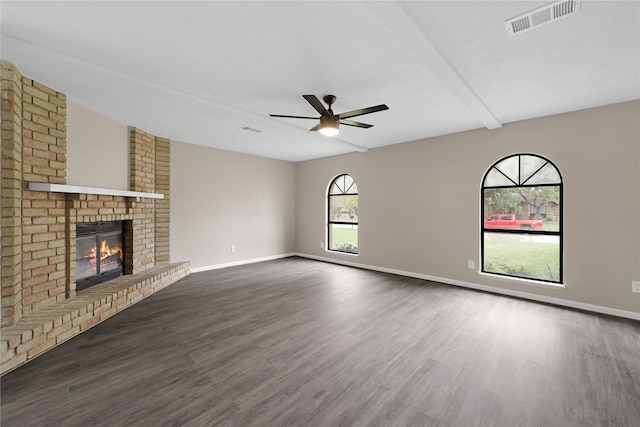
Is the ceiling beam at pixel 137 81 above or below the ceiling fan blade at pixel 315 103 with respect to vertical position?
above

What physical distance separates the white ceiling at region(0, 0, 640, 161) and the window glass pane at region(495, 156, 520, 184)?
2.23 feet

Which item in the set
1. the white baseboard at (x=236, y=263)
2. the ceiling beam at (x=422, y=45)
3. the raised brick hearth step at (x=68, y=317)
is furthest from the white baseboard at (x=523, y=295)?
the raised brick hearth step at (x=68, y=317)

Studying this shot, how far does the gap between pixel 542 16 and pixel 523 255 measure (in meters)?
3.39

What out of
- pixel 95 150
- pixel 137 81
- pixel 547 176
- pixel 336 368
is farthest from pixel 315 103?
pixel 547 176

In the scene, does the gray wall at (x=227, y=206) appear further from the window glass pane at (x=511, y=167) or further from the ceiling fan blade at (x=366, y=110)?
the window glass pane at (x=511, y=167)

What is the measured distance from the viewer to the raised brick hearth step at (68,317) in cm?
224

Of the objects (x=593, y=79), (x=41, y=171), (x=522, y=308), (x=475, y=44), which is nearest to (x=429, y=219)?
(x=522, y=308)

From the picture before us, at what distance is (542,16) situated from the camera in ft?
6.11

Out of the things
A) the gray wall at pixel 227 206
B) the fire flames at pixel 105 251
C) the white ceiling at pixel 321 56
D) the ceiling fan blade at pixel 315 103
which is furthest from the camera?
the gray wall at pixel 227 206

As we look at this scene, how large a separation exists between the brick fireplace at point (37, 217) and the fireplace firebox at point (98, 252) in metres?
0.16

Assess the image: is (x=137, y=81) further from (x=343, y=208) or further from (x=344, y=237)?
(x=344, y=237)

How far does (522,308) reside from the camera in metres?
3.59

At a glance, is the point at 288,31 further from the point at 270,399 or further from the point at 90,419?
the point at 90,419

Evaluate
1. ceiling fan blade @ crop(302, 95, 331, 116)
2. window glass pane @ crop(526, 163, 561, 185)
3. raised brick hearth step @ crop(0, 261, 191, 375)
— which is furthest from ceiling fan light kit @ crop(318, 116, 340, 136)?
raised brick hearth step @ crop(0, 261, 191, 375)
